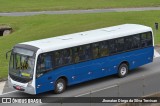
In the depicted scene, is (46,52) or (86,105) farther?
(46,52)

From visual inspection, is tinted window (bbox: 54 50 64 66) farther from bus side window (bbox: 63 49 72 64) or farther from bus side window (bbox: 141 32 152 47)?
bus side window (bbox: 141 32 152 47)

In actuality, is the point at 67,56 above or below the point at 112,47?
below

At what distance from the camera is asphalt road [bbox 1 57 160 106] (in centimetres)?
1998

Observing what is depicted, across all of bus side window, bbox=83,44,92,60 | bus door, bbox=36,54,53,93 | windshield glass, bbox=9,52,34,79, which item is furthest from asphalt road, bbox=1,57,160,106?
bus side window, bbox=83,44,92,60

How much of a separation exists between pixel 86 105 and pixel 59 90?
4.85 m

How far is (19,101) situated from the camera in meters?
22.2

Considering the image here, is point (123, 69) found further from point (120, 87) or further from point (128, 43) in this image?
point (120, 87)

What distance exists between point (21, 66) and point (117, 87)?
5.50 metres

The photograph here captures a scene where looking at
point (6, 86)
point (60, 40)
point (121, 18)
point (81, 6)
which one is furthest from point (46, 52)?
point (81, 6)

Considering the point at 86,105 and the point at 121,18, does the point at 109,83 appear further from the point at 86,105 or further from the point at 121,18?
the point at 121,18

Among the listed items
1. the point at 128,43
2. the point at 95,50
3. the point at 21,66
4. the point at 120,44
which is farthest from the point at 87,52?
the point at 21,66

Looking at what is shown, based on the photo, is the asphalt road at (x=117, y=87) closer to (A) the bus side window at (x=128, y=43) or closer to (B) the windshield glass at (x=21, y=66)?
(B) the windshield glass at (x=21, y=66)

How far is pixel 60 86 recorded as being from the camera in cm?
2353

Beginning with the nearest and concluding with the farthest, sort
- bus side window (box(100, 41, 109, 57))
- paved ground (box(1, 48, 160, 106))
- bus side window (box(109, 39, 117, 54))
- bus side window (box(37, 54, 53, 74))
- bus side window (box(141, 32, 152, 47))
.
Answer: paved ground (box(1, 48, 160, 106))
bus side window (box(37, 54, 53, 74))
bus side window (box(100, 41, 109, 57))
bus side window (box(109, 39, 117, 54))
bus side window (box(141, 32, 152, 47))
